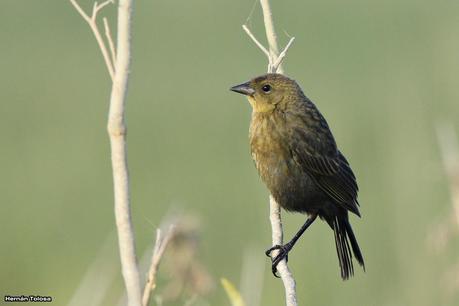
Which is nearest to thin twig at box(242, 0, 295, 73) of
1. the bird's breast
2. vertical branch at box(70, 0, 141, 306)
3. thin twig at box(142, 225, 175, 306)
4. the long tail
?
the bird's breast

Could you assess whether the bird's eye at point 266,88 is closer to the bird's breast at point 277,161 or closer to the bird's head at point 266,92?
the bird's head at point 266,92

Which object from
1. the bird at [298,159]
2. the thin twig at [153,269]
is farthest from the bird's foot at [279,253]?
the thin twig at [153,269]

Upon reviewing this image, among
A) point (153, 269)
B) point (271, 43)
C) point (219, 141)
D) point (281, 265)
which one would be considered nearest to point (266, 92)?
point (271, 43)

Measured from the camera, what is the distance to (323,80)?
8.52m

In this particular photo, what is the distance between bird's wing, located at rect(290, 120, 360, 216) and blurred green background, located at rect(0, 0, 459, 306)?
402 mm

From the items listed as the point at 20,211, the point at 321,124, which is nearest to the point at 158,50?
the point at 20,211

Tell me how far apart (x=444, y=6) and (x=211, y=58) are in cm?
281

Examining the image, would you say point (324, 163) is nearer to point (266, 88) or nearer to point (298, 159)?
point (298, 159)

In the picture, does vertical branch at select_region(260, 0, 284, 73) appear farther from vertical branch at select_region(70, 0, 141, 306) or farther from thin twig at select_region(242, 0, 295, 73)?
vertical branch at select_region(70, 0, 141, 306)

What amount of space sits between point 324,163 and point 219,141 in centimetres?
287

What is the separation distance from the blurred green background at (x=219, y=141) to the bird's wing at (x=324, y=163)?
1.32 feet

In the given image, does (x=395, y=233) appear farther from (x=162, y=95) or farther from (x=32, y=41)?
(x=32, y=41)

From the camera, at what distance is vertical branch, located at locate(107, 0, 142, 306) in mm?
1693

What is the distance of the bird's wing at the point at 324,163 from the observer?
3760mm
